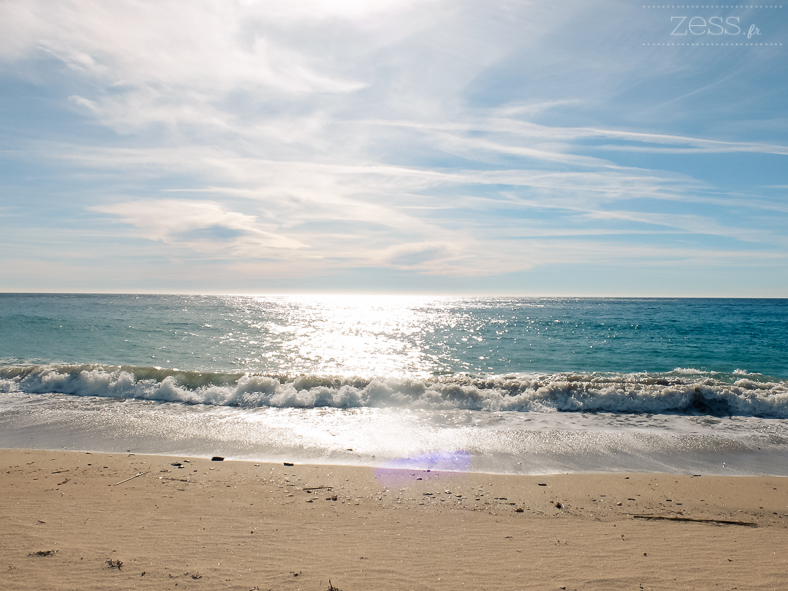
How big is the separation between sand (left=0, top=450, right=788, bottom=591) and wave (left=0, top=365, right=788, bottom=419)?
629cm

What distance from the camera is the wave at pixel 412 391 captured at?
14.4 meters

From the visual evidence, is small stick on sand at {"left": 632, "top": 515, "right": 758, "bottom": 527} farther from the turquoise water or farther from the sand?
the turquoise water

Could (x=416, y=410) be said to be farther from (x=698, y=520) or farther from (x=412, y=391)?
(x=698, y=520)

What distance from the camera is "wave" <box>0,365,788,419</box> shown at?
14.4 metres

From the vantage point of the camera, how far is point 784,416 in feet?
44.1

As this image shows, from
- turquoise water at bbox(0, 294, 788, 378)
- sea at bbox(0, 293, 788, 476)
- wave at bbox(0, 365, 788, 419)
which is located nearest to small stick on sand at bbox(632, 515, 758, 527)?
sea at bbox(0, 293, 788, 476)

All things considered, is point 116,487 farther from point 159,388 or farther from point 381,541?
point 159,388

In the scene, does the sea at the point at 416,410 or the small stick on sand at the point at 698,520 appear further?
the sea at the point at 416,410

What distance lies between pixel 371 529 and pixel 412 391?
31.0 feet

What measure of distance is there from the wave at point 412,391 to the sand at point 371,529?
6.29 metres

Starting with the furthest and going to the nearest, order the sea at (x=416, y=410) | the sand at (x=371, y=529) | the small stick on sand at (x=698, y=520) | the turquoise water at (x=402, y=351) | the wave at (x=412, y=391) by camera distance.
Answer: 1. the turquoise water at (x=402, y=351)
2. the wave at (x=412, y=391)
3. the sea at (x=416, y=410)
4. the small stick on sand at (x=698, y=520)
5. the sand at (x=371, y=529)

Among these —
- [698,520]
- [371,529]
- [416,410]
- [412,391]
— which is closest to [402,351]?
[412,391]

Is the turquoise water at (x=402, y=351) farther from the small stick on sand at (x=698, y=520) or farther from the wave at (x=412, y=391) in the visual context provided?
the small stick on sand at (x=698, y=520)

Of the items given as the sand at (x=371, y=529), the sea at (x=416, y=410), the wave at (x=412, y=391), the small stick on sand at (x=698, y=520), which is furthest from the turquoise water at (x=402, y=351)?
the small stick on sand at (x=698, y=520)
